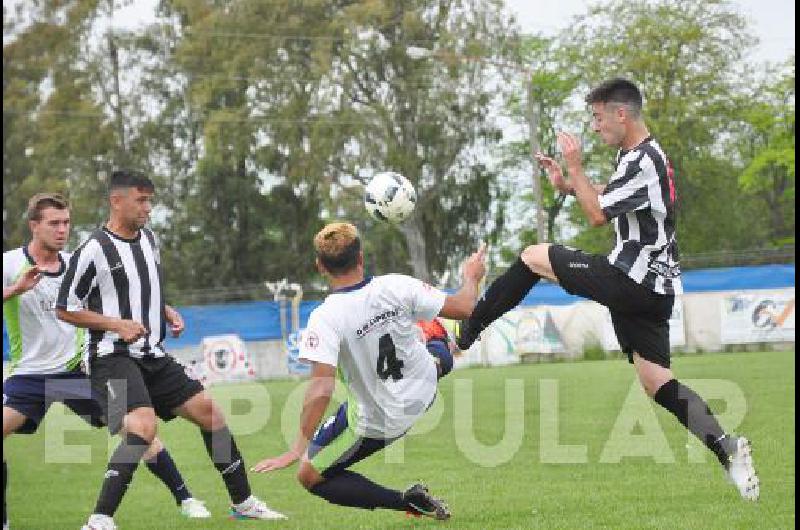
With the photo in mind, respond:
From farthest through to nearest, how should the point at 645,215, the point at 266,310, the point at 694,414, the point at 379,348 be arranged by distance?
the point at 266,310, the point at 694,414, the point at 645,215, the point at 379,348

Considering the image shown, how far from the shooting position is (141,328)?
7.95m

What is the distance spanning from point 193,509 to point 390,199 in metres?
2.89

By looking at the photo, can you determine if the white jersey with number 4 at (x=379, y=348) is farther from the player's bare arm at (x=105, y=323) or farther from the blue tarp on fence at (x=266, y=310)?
the blue tarp on fence at (x=266, y=310)

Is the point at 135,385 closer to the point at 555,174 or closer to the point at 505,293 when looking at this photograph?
the point at 505,293

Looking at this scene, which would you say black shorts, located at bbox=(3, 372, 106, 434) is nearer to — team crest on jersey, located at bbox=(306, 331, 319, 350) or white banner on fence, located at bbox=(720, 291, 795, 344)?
team crest on jersey, located at bbox=(306, 331, 319, 350)

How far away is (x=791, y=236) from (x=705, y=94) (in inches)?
377

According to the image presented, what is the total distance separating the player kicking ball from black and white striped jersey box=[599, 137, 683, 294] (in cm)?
90

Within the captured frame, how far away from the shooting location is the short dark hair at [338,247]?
721 cm

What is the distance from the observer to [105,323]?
26.3 ft

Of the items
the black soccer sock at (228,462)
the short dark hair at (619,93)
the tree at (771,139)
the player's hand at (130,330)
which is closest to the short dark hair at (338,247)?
the player's hand at (130,330)

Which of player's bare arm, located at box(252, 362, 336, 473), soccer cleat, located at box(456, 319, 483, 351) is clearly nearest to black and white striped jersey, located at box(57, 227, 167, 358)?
player's bare arm, located at box(252, 362, 336, 473)

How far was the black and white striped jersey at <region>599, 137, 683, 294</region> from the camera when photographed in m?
7.48

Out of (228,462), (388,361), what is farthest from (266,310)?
(388,361)

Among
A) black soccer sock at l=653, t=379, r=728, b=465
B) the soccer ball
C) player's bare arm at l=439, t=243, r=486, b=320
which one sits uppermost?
the soccer ball
